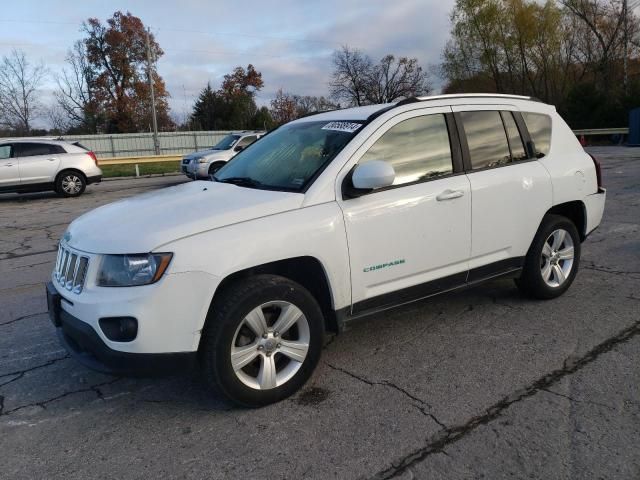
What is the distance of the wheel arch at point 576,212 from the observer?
4809 millimetres

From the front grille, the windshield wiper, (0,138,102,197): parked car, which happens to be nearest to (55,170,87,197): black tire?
(0,138,102,197): parked car

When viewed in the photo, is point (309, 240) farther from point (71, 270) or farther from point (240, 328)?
point (71, 270)

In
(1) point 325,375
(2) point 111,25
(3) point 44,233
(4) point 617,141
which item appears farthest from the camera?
(2) point 111,25

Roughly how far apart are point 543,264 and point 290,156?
245 cm

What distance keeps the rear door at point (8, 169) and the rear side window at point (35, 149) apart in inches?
8.7

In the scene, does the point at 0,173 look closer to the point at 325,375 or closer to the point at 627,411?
the point at 325,375

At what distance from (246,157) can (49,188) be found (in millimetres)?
12565

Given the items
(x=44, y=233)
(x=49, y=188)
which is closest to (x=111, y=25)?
(x=49, y=188)

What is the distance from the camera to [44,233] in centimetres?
952

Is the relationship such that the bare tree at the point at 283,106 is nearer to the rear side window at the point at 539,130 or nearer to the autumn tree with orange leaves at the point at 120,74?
the autumn tree with orange leaves at the point at 120,74

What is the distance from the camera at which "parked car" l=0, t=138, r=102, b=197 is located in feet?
47.1

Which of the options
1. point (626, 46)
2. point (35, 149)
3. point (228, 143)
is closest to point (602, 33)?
point (626, 46)

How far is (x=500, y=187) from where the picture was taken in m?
4.12

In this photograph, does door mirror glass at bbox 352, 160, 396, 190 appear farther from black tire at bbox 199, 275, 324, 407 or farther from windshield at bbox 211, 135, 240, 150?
windshield at bbox 211, 135, 240, 150
